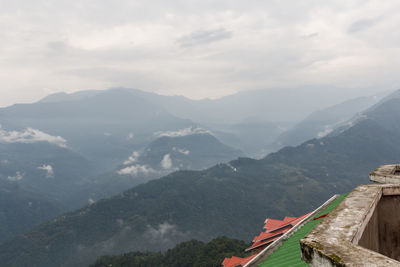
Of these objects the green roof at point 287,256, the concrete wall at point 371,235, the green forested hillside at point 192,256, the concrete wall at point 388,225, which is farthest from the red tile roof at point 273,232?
the green forested hillside at point 192,256

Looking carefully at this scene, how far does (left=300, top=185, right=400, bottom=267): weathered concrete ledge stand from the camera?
3664 millimetres

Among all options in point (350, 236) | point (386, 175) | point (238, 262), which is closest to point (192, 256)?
point (238, 262)

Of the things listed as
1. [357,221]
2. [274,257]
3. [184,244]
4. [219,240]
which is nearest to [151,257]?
[184,244]

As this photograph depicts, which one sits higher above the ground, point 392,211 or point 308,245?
point 308,245

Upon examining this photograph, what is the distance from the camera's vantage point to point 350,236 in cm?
443

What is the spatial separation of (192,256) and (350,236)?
10730 cm

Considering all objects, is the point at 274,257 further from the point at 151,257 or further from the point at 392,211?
the point at 151,257

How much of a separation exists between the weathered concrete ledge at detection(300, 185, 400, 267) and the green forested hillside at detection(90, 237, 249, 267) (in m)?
76.1

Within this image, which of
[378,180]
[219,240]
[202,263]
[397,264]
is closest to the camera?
[397,264]

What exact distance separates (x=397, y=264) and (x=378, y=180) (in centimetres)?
676

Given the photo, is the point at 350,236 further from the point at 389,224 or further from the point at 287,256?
the point at 287,256

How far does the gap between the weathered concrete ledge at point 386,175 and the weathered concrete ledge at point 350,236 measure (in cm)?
176

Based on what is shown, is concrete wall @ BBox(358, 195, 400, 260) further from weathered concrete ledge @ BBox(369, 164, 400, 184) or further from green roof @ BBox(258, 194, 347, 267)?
green roof @ BBox(258, 194, 347, 267)

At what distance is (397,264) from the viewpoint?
3.29 m
